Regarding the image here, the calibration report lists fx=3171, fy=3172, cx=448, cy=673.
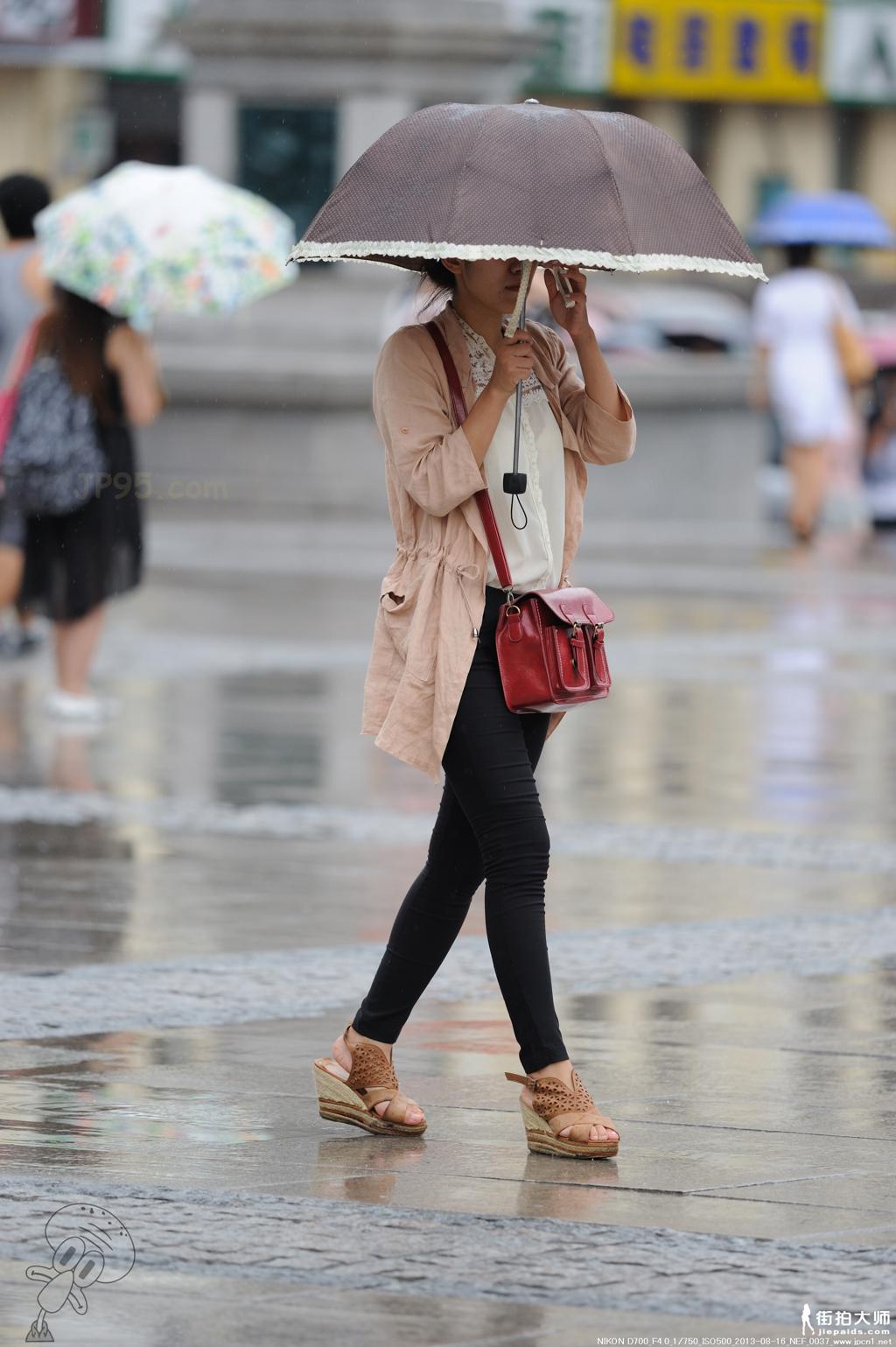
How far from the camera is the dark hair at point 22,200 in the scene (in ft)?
42.3

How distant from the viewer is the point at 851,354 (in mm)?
21203

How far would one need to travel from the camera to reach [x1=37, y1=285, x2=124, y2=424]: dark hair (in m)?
11.7

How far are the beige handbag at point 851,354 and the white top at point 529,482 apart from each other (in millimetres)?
15494

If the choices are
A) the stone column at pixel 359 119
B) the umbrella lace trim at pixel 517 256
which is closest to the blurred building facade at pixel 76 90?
the stone column at pixel 359 119

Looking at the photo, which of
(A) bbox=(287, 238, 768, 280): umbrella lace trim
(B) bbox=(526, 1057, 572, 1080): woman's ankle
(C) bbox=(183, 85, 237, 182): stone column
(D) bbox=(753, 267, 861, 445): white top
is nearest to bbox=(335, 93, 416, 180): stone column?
(C) bbox=(183, 85, 237, 182): stone column

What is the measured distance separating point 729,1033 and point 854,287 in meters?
58.5

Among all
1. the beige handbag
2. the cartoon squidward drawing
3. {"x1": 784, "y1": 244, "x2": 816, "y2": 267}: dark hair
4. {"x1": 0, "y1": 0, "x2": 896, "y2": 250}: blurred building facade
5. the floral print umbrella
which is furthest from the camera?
{"x1": 0, "y1": 0, "x2": 896, "y2": 250}: blurred building facade

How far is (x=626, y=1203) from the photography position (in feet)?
16.3

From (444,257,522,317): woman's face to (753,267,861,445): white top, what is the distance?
1560 cm

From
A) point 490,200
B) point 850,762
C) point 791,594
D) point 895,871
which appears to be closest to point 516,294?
point 490,200

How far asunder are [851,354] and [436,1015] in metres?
15.0

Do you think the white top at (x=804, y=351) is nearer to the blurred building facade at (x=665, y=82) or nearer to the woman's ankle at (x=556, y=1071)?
the woman's ankle at (x=556, y=1071)

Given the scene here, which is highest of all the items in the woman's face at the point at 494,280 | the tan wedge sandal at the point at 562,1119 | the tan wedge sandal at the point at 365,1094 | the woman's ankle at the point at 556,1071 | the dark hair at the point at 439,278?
the woman's face at the point at 494,280

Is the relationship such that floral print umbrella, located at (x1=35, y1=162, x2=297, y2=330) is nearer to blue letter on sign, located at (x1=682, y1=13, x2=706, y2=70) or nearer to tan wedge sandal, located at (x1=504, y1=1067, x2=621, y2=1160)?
tan wedge sandal, located at (x1=504, y1=1067, x2=621, y2=1160)
